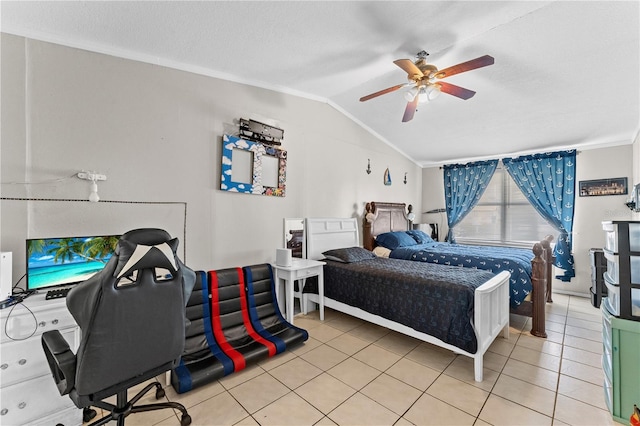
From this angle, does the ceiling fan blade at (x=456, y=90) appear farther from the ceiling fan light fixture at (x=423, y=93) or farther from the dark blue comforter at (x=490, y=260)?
the dark blue comforter at (x=490, y=260)

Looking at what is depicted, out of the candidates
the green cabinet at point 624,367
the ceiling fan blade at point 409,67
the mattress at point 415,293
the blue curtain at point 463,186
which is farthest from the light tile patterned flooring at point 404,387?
the blue curtain at point 463,186

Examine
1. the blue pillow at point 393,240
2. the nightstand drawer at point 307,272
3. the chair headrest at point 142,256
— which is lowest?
the nightstand drawer at point 307,272

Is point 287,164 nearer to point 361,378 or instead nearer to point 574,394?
point 361,378

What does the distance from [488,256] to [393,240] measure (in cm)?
132

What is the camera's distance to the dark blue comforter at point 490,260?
3127 millimetres

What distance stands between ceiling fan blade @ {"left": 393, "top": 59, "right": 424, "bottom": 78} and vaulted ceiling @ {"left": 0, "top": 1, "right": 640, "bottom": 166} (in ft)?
1.01

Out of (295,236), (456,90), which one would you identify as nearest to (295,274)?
(295,236)

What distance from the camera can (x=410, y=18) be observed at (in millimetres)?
2172

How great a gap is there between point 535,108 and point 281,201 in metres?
3.42

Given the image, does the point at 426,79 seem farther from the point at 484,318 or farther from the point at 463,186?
the point at 463,186

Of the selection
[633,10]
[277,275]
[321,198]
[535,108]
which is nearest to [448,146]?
[535,108]

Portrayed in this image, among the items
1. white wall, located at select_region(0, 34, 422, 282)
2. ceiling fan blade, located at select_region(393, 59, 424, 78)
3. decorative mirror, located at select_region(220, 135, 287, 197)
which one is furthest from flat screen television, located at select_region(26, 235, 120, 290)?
ceiling fan blade, located at select_region(393, 59, 424, 78)

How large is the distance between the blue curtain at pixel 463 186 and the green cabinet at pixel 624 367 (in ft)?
13.1

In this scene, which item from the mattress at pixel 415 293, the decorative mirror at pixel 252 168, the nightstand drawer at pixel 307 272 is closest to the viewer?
the mattress at pixel 415 293
